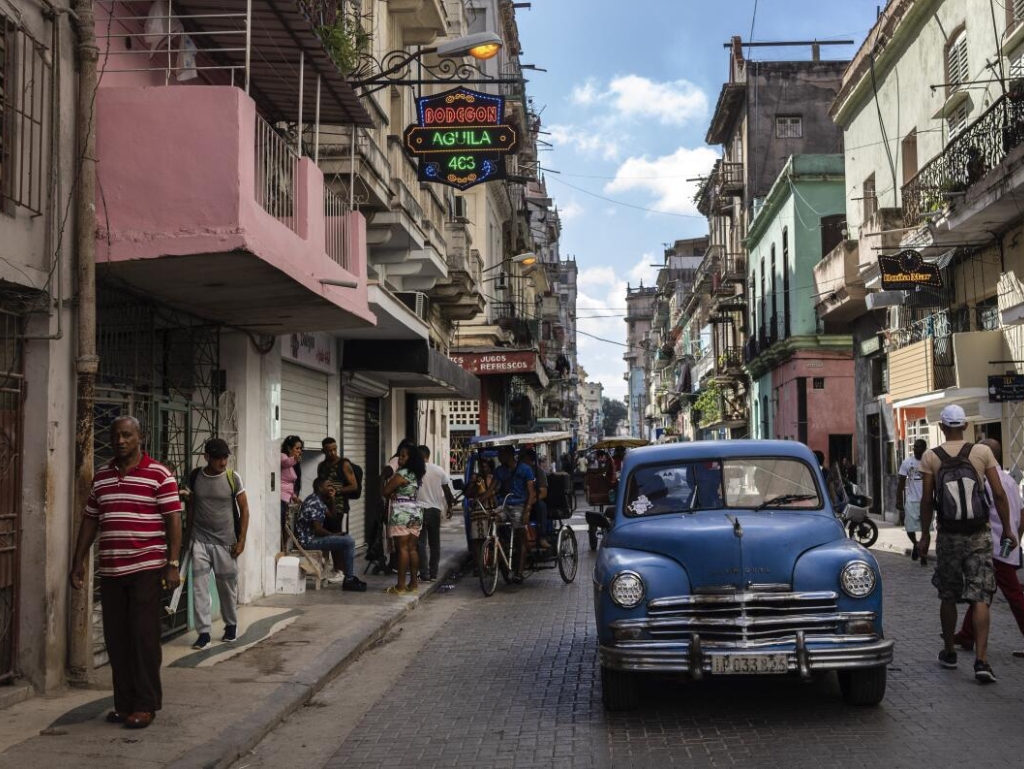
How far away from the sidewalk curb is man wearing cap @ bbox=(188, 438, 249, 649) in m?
1.10

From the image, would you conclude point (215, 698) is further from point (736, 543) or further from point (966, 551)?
point (966, 551)

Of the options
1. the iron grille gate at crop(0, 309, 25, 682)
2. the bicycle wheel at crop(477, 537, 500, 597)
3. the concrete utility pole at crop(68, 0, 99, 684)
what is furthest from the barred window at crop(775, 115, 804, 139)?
the iron grille gate at crop(0, 309, 25, 682)

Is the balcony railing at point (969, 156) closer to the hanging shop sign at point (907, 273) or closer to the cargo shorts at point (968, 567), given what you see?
the hanging shop sign at point (907, 273)

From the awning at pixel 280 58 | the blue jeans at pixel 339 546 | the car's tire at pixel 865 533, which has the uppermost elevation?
the awning at pixel 280 58

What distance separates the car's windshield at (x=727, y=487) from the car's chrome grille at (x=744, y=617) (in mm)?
1160

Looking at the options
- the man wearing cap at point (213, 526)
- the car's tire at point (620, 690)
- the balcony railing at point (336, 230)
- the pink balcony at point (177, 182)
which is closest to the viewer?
the car's tire at point (620, 690)

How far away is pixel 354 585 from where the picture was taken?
13875mm

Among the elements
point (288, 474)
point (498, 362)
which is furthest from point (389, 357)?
point (498, 362)

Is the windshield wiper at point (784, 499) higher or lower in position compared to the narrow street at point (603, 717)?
higher

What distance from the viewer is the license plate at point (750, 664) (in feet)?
22.1

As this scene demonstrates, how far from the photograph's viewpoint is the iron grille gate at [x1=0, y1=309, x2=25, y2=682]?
7676mm

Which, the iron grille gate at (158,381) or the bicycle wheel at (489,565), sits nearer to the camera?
the iron grille gate at (158,381)

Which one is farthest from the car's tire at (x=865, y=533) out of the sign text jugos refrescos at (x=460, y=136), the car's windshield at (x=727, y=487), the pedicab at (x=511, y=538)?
the car's windshield at (x=727, y=487)

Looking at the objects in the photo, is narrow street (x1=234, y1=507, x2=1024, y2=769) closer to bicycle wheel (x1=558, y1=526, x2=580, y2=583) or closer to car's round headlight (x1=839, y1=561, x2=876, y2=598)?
car's round headlight (x1=839, y1=561, x2=876, y2=598)
